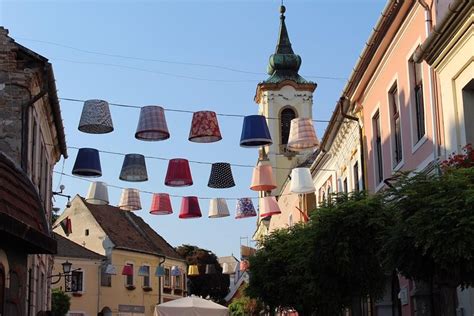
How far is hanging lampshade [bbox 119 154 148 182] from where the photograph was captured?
21250mm

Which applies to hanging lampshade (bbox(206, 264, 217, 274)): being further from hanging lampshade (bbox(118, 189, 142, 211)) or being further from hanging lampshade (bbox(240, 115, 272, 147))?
hanging lampshade (bbox(240, 115, 272, 147))

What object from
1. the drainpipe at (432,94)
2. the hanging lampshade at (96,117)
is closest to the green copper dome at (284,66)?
the hanging lampshade at (96,117)

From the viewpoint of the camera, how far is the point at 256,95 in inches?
2167

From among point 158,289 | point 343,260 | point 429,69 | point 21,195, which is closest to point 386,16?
point 429,69

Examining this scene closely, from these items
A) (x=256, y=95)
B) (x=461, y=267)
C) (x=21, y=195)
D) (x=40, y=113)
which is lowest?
(x=461, y=267)

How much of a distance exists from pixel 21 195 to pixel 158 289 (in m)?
41.7

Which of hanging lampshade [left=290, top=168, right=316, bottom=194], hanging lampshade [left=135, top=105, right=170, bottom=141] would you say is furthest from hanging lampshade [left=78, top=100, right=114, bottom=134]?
hanging lampshade [left=290, top=168, right=316, bottom=194]

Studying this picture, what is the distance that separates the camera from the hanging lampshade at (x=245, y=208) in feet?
91.7

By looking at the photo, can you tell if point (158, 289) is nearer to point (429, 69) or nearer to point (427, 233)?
point (429, 69)

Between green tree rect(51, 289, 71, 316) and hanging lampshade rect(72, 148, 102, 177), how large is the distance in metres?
21.1

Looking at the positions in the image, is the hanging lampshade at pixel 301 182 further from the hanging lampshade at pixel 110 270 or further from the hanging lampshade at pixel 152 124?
the hanging lampshade at pixel 110 270

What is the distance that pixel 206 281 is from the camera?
2864 inches

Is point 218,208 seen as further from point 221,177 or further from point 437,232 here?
point 437,232

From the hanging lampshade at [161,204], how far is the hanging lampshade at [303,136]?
602cm
